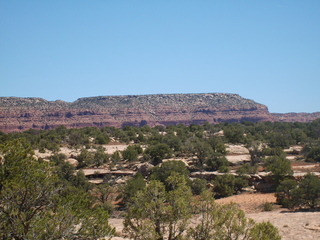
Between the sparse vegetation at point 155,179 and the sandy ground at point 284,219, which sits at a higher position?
the sparse vegetation at point 155,179

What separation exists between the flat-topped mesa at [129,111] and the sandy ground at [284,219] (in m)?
103

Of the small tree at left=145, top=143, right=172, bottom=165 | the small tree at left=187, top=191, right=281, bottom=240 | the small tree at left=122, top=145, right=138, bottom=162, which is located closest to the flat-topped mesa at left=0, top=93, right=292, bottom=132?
the small tree at left=122, top=145, right=138, bottom=162

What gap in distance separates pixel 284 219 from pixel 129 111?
118 m

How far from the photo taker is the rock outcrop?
12375cm

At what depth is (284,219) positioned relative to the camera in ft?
74.0

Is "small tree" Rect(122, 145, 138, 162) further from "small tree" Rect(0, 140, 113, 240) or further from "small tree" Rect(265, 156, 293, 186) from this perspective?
"small tree" Rect(0, 140, 113, 240)

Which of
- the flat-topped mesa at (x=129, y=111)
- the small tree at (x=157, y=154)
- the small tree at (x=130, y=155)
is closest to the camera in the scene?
the small tree at (x=157, y=154)

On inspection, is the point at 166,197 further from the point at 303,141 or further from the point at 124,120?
the point at 124,120

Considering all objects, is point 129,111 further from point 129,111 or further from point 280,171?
point 280,171

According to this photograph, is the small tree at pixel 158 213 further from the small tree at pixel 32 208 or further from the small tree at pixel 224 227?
the small tree at pixel 32 208

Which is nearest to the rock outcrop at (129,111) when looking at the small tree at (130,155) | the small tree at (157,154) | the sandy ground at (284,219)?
the small tree at (130,155)

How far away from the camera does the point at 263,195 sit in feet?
105

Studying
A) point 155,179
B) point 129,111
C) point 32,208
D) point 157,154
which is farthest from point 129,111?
point 32,208

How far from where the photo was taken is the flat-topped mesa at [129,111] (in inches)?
4872
